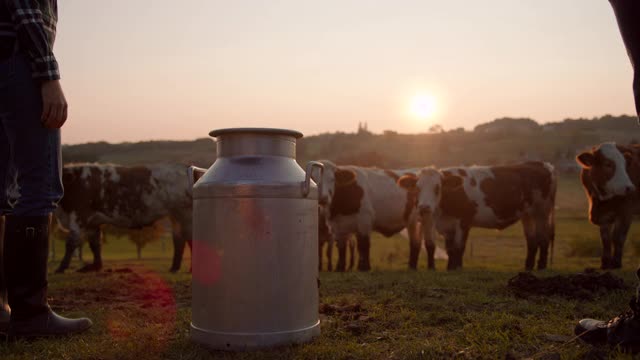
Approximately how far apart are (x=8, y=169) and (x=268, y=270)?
6.35 ft

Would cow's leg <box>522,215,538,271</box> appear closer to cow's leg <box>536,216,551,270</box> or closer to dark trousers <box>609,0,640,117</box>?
cow's leg <box>536,216,551,270</box>

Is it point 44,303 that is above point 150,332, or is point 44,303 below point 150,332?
above

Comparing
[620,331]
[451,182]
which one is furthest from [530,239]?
[620,331]

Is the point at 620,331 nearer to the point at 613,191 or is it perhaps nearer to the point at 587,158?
the point at 613,191

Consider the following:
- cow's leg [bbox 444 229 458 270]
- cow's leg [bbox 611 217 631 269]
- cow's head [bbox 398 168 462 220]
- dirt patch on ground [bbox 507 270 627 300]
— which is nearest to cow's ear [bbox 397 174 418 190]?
cow's head [bbox 398 168 462 220]

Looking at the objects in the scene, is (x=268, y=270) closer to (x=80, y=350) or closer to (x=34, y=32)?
(x=80, y=350)

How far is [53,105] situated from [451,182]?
9.51 metres

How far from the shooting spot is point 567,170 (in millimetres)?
79125

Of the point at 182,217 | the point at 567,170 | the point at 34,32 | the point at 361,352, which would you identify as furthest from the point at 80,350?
the point at 567,170

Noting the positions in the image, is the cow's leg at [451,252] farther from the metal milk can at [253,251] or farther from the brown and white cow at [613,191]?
the metal milk can at [253,251]

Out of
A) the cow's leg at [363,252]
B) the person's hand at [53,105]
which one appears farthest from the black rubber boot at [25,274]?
the cow's leg at [363,252]

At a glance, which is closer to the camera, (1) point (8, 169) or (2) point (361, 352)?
(2) point (361, 352)

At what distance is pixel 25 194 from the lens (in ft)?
12.2

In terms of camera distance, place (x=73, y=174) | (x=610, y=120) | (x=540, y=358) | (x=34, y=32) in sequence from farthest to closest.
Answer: (x=610, y=120)
(x=73, y=174)
(x=34, y=32)
(x=540, y=358)
